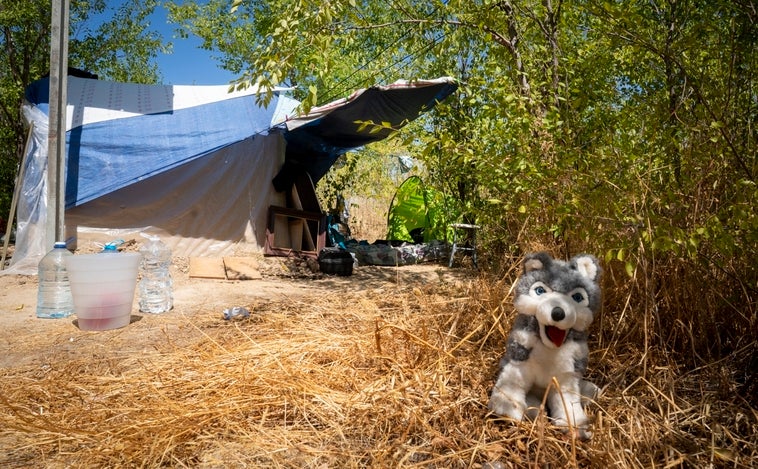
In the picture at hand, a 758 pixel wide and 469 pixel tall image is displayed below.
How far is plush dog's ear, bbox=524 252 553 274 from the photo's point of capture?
1676 mm

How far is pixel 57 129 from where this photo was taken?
514 cm

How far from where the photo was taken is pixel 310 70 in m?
3.21

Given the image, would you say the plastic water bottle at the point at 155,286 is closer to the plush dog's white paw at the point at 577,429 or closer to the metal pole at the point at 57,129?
the metal pole at the point at 57,129

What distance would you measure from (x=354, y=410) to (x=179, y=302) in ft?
10.1

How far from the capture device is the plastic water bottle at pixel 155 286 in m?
3.92

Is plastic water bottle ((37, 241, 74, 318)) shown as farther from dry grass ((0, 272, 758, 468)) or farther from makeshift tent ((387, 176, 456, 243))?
makeshift tent ((387, 176, 456, 243))

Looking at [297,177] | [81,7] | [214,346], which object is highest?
[81,7]

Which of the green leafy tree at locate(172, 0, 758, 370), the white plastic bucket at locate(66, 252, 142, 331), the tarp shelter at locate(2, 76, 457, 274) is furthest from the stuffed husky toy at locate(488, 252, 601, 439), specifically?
the tarp shelter at locate(2, 76, 457, 274)

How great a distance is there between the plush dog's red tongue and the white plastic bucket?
3018 millimetres

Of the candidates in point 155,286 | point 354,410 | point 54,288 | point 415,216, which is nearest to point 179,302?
point 155,286

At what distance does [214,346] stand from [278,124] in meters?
4.46

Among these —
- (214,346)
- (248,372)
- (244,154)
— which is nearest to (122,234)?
(244,154)

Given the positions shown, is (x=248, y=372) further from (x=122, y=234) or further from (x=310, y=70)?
(x=122, y=234)

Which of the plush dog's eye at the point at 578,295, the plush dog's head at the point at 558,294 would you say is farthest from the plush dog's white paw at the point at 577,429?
the plush dog's eye at the point at 578,295
